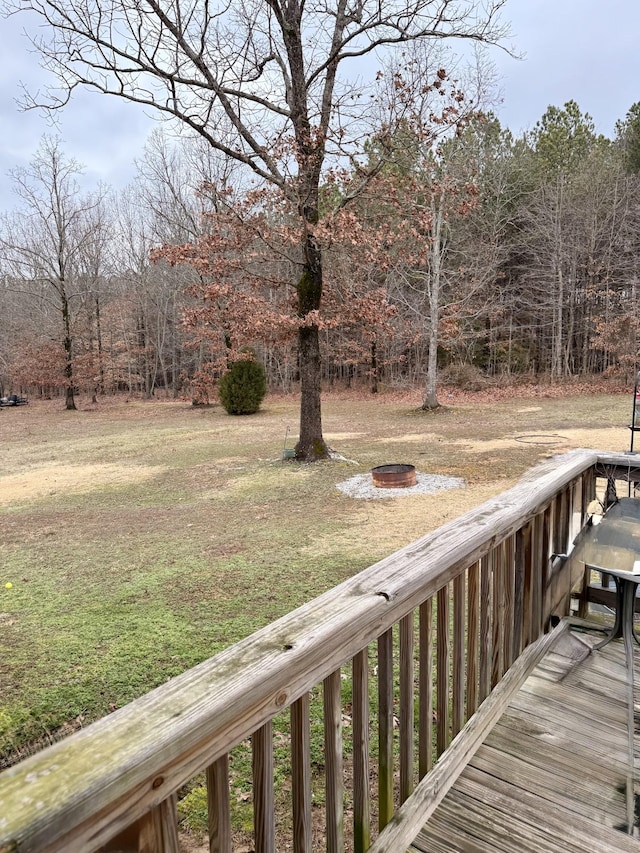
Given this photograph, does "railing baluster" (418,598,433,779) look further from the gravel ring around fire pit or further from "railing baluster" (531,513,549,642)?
the gravel ring around fire pit

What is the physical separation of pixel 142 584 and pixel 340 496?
3350 millimetres

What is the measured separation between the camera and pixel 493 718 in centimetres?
200

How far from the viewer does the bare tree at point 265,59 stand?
8617mm

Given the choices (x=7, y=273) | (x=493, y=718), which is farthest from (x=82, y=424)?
(x=493, y=718)

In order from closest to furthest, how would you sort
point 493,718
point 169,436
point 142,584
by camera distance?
point 493,718, point 142,584, point 169,436

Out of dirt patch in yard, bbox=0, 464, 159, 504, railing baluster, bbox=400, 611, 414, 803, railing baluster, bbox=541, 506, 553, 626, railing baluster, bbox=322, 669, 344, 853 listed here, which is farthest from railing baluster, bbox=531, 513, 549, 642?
dirt patch in yard, bbox=0, 464, 159, 504

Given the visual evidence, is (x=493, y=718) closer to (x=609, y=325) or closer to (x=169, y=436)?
(x=169, y=436)

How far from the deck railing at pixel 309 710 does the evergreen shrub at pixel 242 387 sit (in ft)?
53.7

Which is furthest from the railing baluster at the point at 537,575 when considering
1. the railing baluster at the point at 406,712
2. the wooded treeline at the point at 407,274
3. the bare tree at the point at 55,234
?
the bare tree at the point at 55,234

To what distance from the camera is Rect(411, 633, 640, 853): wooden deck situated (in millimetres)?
1527

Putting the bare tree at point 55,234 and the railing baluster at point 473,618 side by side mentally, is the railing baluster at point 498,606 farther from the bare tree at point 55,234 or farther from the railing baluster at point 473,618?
the bare tree at point 55,234

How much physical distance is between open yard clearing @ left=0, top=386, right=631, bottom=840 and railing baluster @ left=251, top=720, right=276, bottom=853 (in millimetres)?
2133

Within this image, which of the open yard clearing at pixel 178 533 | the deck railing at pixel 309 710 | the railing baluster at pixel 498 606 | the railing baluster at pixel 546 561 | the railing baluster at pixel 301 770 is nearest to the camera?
the deck railing at pixel 309 710

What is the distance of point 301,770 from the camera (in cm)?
110
